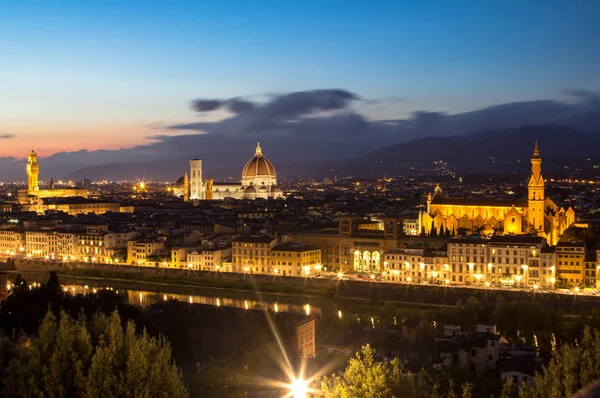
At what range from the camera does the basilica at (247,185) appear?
7156 cm

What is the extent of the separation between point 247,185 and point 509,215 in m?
43.7

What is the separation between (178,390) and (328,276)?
19867mm

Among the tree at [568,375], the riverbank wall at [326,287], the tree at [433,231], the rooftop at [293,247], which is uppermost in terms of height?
the tree at [433,231]

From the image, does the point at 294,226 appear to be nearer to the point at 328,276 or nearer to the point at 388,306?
the point at 328,276

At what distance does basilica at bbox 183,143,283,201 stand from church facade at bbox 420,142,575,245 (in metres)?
36.6

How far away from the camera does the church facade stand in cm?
3072

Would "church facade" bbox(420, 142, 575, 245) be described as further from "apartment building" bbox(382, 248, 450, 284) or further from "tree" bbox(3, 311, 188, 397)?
"tree" bbox(3, 311, 188, 397)

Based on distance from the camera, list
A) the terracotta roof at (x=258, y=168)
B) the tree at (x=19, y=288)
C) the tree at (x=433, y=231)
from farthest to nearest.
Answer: the terracotta roof at (x=258, y=168), the tree at (x=433, y=231), the tree at (x=19, y=288)

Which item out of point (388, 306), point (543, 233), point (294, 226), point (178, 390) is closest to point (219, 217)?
point (294, 226)

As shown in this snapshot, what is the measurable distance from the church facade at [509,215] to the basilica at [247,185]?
3661cm

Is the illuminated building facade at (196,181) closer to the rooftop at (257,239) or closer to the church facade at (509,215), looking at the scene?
the church facade at (509,215)

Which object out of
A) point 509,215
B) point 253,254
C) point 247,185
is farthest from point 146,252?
point 247,185

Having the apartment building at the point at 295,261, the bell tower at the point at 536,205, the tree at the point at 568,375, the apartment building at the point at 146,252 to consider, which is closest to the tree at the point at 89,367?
the tree at the point at 568,375

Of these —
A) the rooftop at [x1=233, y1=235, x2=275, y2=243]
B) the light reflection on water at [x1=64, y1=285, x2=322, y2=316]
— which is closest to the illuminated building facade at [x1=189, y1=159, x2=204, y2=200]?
the rooftop at [x1=233, y1=235, x2=275, y2=243]
